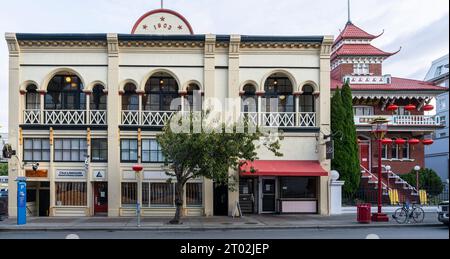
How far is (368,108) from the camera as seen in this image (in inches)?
1131

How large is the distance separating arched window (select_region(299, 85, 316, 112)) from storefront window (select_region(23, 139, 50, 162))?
13074mm

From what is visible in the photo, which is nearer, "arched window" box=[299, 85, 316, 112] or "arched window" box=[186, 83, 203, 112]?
"arched window" box=[186, 83, 203, 112]

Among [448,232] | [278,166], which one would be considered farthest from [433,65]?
[278,166]

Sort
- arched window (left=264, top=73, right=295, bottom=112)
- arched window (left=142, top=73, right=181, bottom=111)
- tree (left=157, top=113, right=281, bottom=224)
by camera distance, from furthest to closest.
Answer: arched window (left=264, top=73, right=295, bottom=112) → arched window (left=142, top=73, right=181, bottom=111) → tree (left=157, top=113, right=281, bottom=224)

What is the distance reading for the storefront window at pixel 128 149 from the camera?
22.2 meters

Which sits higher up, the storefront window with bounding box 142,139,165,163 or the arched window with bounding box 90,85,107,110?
the arched window with bounding box 90,85,107,110

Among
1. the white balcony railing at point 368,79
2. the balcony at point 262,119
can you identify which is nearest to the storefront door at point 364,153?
the white balcony railing at point 368,79

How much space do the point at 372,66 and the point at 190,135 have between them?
51.0 ft

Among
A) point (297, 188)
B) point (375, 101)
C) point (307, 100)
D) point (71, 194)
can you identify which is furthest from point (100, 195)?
point (375, 101)

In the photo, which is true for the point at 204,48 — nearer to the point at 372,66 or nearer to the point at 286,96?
the point at 286,96

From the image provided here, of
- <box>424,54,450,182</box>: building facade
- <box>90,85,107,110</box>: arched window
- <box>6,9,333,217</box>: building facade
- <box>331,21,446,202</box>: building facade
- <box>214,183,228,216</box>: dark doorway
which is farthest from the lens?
<box>331,21,446,202</box>: building facade

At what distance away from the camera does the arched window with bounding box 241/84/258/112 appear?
74.0 feet

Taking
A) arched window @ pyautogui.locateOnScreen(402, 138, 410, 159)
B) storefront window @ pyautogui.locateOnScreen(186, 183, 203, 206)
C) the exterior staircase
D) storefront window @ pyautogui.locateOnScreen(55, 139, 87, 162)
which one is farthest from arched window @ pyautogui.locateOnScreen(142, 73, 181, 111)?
arched window @ pyautogui.locateOnScreen(402, 138, 410, 159)

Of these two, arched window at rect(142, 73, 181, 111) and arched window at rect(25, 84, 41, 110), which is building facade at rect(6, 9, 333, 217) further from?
arched window at rect(142, 73, 181, 111)
